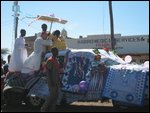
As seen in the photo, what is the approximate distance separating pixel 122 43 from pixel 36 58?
23494 mm

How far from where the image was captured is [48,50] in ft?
42.6

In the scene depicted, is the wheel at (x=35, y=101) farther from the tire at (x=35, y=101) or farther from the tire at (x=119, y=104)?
the tire at (x=119, y=104)

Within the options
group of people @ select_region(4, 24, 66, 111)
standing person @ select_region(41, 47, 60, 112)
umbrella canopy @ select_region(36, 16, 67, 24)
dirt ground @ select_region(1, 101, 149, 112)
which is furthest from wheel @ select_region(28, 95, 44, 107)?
umbrella canopy @ select_region(36, 16, 67, 24)

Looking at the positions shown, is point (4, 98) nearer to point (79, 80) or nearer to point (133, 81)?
point (79, 80)

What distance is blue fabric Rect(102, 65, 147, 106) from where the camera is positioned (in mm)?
10375

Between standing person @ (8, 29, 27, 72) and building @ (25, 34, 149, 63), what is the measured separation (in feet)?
67.0

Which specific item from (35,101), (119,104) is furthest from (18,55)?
(119,104)

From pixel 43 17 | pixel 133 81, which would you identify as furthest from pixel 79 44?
pixel 133 81

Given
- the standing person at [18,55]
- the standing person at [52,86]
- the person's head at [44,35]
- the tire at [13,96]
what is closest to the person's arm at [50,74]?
the standing person at [52,86]

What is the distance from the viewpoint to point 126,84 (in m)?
10.6

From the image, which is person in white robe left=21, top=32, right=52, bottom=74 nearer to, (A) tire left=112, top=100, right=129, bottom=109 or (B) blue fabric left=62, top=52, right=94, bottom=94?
(B) blue fabric left=62, top=52, right=94, bottom=94

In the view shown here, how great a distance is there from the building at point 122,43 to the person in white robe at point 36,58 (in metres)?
20.8

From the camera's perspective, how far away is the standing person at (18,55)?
13000 millimetres

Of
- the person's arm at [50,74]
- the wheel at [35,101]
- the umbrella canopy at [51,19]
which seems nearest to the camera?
the person's arm at [50,74]
